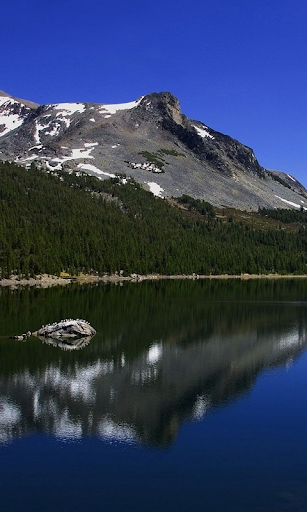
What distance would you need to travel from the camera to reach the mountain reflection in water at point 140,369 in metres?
34.3

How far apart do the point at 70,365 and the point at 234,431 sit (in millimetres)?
19906

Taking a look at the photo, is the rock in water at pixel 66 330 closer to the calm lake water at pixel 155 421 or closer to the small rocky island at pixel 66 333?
the small rocky island at pixel 66 333

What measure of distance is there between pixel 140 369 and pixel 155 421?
1475 centimetres

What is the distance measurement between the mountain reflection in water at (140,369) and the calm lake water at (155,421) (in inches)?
5.5

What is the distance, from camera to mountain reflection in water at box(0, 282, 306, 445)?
34.3 m

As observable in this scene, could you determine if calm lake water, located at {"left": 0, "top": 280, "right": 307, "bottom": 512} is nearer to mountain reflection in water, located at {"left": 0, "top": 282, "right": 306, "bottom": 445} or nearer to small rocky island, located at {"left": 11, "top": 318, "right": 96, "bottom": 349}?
mountain reflection in water, located at {"left": 0, "top": 282, "right": 306, "bottom": 445}

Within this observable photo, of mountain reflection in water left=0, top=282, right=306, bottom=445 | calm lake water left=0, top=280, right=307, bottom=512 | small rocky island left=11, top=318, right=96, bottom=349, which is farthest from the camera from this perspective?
small rocky island left=11, top=318, right=96, bottom=349

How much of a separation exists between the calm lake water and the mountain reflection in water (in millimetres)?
139

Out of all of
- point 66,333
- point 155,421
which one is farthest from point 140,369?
point 66,333

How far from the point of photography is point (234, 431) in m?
33.3

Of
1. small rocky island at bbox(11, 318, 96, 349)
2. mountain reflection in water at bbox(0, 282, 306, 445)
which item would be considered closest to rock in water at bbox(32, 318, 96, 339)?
small rocky island at bbox(11, 318, 96, 349)

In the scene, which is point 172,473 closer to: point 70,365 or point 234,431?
point 234,431

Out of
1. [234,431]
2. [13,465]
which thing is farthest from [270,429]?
[13,465]

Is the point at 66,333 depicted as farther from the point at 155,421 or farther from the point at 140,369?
the point at 155,421
